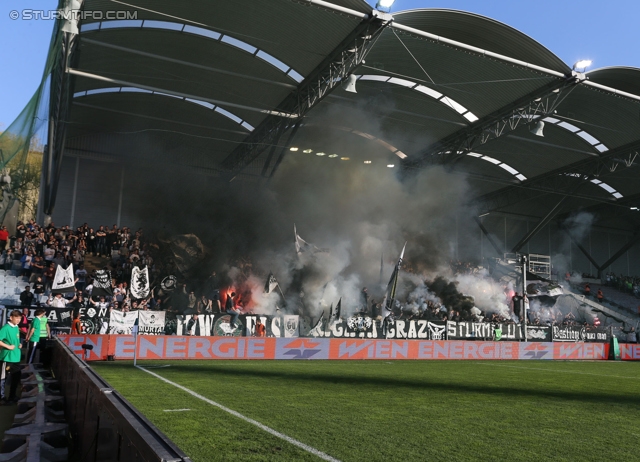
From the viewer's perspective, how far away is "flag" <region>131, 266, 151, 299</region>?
2425cm

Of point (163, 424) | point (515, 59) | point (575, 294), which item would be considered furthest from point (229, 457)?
point (575, 294)

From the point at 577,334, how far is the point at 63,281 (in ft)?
90.0

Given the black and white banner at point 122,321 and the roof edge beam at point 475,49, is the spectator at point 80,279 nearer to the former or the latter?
the black and white banner at point 122,321

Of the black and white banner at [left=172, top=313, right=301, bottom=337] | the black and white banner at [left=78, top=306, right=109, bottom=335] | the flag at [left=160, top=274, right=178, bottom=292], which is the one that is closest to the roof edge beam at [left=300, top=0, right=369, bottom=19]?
the black and white banner at [left=172, top=313, right=301, bottom=337]

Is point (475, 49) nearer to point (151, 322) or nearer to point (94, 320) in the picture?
point (151, 322)

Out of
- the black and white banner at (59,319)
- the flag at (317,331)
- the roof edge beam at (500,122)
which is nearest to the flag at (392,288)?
the flag at (317,331)

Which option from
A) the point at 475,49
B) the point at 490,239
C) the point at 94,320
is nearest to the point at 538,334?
the point at 475,49

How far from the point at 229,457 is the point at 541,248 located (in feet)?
162

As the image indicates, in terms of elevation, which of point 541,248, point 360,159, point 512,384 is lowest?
point 512,384

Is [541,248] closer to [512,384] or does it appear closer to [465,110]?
[465,110]

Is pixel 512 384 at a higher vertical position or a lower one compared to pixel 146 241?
lower

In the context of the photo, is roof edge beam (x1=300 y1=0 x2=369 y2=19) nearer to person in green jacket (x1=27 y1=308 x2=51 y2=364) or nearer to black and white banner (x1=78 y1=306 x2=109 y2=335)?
person in green jacket (x1=27 y1=308 x2=51 y2=364)

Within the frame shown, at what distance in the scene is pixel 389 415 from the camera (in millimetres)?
8359

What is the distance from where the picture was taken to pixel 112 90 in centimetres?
2903
